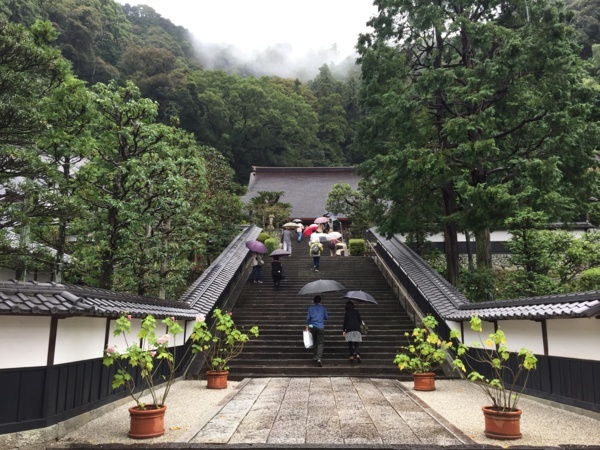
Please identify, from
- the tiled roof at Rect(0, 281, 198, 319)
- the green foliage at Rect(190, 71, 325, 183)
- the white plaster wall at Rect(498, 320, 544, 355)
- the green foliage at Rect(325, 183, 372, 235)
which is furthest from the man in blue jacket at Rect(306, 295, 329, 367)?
the green foliage at Rect(190, 71, 325, 183)

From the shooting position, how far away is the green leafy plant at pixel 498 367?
495 cm

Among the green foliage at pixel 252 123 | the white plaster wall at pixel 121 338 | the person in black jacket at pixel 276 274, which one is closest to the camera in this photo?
the white plaster wall at pixel 121 338

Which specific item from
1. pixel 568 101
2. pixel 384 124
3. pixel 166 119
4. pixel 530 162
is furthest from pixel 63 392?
pixel 166 119

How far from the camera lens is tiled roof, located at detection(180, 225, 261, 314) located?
10367 mm

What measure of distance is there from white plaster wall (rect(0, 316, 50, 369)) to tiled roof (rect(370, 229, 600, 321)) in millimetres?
6111

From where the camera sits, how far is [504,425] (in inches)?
188

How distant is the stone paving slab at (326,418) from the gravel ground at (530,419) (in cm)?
26

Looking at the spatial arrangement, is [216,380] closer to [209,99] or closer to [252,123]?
[209,99]

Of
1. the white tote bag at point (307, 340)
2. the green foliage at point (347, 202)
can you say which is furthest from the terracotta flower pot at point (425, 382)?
the green foliage at point (347, 202)

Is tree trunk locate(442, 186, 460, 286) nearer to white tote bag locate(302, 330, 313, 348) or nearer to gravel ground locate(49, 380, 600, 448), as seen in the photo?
white tote bag locate(302, 330, 313, 348)

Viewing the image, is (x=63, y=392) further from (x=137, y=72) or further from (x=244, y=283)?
(x=137, y=72)

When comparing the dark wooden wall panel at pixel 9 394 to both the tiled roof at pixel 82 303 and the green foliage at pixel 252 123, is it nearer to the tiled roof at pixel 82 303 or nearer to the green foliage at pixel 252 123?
the tiled roof at pixel 82 303

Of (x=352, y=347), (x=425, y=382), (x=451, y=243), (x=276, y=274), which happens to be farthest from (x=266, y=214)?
(x=425, y=382)

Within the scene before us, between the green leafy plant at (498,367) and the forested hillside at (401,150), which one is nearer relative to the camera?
the green leafy plant at (498,367)
